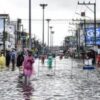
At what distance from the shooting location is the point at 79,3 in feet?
292

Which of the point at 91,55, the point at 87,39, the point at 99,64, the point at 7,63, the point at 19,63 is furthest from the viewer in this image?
the point at 87,39

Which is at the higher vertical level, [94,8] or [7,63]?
[94,8]

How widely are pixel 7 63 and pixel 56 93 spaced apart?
32.1 metres

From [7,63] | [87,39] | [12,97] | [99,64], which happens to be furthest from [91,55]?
[12,97]

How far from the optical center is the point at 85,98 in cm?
2059

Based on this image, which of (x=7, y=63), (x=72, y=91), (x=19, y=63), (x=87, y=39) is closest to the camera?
(x=72, y=91)

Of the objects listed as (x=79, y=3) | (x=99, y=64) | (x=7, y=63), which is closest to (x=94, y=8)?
(x=79, y=3)

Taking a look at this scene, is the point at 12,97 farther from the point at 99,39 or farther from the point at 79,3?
the point at 99,39

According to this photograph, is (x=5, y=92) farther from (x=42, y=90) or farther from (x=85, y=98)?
(x=85, y=98)

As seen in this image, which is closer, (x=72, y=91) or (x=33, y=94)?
(x=33, y=94)

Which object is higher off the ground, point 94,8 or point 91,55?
point 94,8

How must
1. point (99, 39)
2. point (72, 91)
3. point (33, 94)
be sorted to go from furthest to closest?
1. point (99, 39)
2. point (72, 91)
3. point (33, 94)

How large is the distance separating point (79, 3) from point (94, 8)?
3.23m

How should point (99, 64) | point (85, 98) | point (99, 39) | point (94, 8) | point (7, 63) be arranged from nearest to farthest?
1. point (85, 98)
2. point (7, 63)
3. point (99, 64)
4. point (94, 8)
5. point (99, 39)
